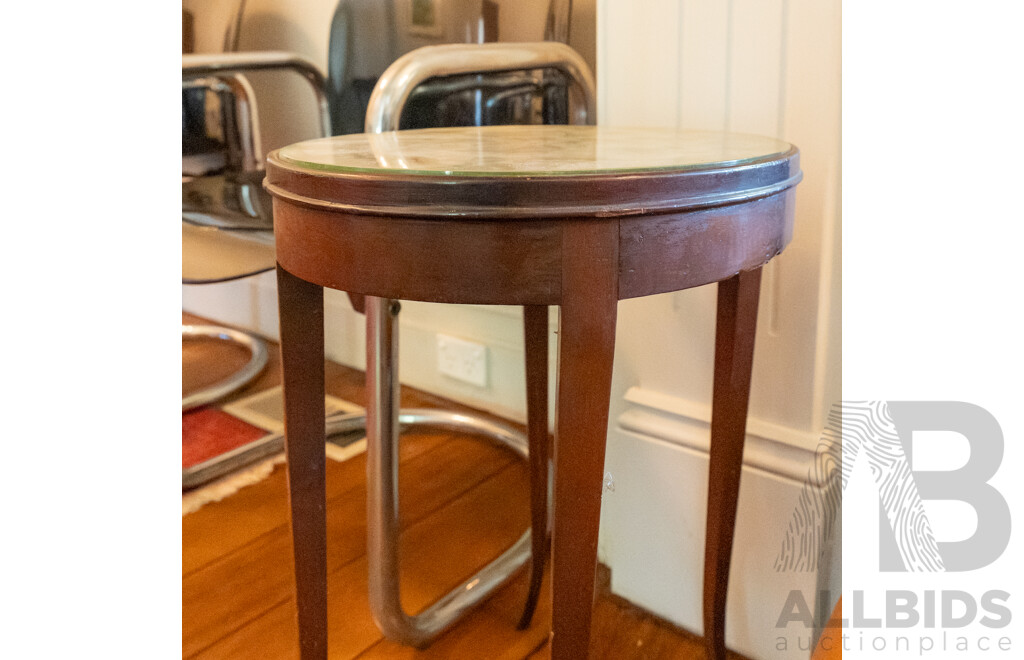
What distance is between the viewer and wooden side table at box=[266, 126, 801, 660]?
519 mm

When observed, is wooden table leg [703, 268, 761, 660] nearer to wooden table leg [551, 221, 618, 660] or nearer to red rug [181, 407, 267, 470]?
wooden table leg [551, 221, 618, 660]

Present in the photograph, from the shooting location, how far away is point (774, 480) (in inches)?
37.9

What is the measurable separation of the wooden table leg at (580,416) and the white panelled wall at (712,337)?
0.45 m

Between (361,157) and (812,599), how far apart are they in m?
0.76

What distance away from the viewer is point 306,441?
2.41 feet

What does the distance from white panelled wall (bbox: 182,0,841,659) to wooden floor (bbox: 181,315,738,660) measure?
10 centimetres

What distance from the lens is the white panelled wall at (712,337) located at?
2.84 feet

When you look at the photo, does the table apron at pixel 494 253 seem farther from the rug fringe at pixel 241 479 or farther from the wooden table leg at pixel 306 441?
the rug fringe at pixel 241 479

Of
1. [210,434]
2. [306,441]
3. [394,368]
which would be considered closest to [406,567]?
[394,368]

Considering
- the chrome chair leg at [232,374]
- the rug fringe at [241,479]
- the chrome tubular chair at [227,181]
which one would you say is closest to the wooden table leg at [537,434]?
the chrome tubular chair at [227,181]

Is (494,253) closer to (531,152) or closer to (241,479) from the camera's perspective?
(531,152)
